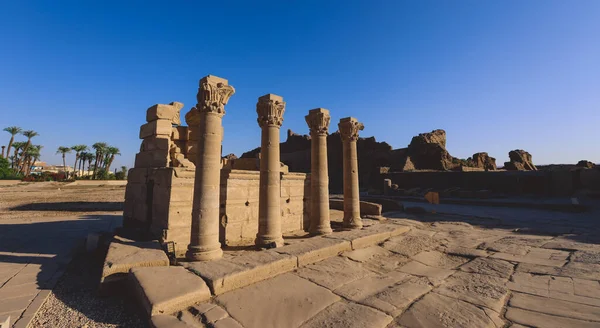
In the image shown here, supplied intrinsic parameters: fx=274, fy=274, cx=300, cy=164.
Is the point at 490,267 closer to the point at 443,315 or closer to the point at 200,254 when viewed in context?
the point at 443,315

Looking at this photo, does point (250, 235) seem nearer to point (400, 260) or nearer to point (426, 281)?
point (400, 260)

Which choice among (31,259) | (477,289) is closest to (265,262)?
(477,289)

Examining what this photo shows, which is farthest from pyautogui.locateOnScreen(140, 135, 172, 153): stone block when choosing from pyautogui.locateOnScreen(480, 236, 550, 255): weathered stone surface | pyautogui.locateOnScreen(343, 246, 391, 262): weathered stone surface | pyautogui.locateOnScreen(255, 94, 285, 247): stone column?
pyautogui.locateOnScreen(480, 236, 550, 255): weathered stone surface

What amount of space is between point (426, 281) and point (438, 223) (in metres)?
7.43

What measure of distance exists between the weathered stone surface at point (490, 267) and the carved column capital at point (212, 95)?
6.84 metres

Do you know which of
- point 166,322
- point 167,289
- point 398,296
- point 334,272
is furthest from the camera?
point 334,272

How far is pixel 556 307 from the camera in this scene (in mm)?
4051

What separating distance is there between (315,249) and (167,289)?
10.4ft

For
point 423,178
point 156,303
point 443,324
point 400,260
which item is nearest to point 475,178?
point 423,178

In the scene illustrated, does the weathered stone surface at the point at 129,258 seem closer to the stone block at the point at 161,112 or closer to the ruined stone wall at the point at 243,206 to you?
the ruined stone wall at the point at 243,206

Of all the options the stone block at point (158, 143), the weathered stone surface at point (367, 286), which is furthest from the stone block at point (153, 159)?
the weathered stone surface at point (367, 286)

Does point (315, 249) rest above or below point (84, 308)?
above

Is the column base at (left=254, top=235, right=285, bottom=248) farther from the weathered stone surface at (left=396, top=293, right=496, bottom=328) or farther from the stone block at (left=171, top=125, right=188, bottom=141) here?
the stone block at (left=171, top=125, right=188, bottom=141)

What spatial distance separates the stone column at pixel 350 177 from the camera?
34.5 ft
